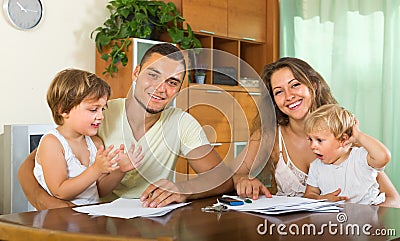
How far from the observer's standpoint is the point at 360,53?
14.4ft

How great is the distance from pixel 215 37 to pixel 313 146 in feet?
8.76

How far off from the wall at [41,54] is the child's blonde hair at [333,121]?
2.18 meters

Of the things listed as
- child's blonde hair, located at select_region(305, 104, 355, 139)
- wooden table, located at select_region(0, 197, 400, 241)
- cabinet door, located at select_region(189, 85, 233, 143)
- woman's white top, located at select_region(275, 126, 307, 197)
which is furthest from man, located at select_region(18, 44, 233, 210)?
cabinet door, located at select_region(189, 85, 233, 143)

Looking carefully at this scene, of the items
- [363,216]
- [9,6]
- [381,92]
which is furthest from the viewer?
[381,92]

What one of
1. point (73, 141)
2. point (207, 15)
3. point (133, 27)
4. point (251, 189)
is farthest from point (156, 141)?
point (207, 15)

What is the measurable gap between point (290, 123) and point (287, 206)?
807 millimetres

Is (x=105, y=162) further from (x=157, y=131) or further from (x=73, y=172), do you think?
(x=157, y=131)

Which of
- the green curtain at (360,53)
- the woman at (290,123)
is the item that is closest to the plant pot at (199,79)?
the green curtain at (360,53)

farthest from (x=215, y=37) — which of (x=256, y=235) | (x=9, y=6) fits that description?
(x=256, y=235)

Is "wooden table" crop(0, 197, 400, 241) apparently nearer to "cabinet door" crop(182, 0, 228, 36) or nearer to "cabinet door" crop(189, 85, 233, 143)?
"cabinet door" crop(189, 85, 233, 143)

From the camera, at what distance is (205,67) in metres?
4.64

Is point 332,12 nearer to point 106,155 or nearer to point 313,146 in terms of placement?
point 313,146

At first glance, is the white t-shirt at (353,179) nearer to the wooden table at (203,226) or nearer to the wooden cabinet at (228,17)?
the wooden table at (203,226)

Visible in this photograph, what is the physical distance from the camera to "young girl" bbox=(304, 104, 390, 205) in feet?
6.06
